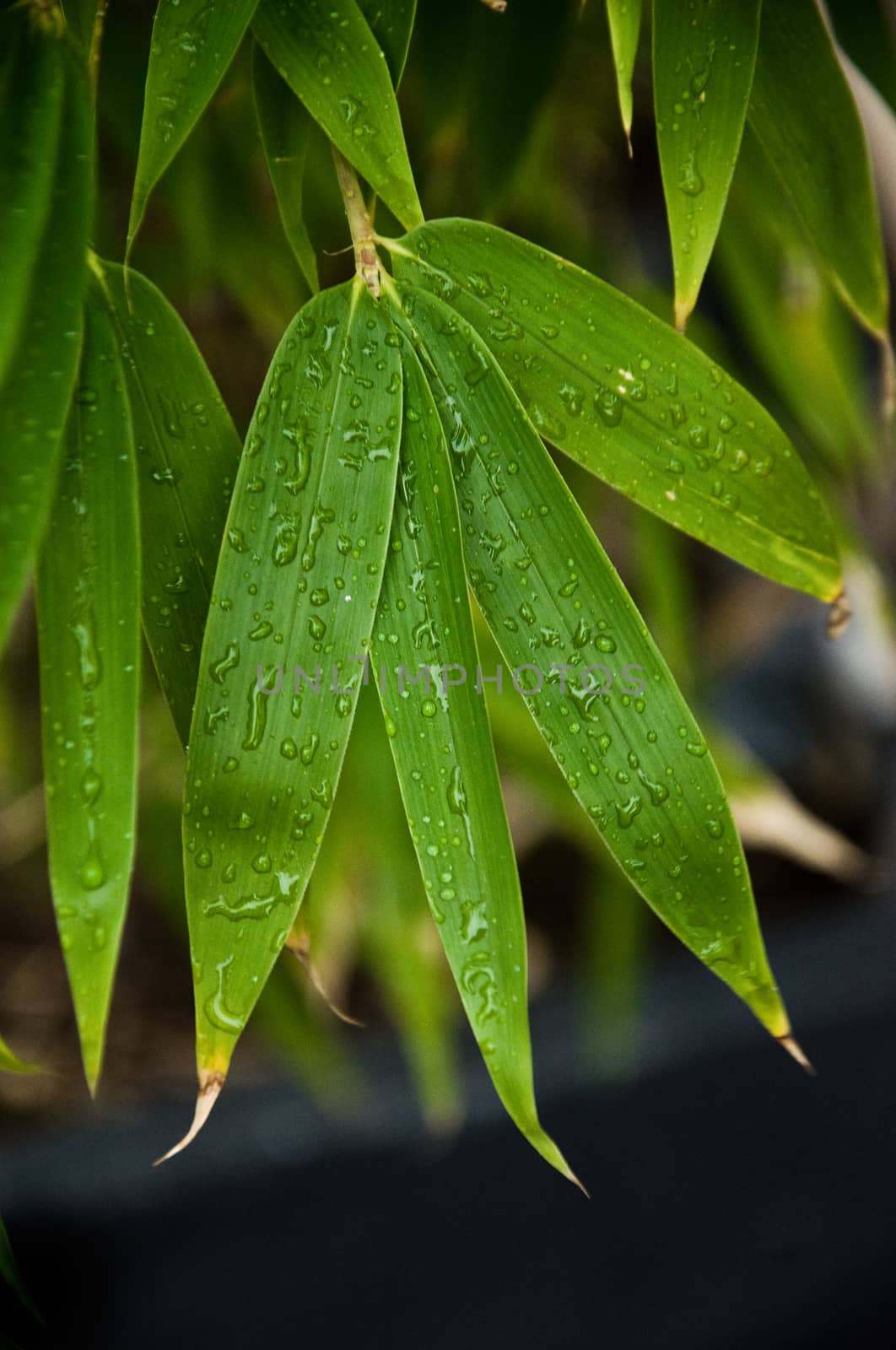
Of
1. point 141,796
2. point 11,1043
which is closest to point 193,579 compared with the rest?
point 141,796

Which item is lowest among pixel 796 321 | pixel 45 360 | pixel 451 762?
pixel 451 762

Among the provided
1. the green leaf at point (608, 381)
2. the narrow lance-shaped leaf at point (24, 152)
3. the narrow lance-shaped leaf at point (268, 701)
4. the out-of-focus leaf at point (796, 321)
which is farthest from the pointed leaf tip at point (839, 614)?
the out-of-focus leaf at point (796, 321)

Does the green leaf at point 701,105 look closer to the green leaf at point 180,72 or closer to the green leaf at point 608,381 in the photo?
the green leaf at point 608,381

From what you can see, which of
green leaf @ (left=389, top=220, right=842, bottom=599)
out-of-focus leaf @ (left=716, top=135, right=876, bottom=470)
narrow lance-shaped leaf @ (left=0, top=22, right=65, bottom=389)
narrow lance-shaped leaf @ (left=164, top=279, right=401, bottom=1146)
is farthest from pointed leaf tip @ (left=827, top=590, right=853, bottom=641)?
out-of-focus leaf @ (left=716, top=135, right=876, bottom=470)

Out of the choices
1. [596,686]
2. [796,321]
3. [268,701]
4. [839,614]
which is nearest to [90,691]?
[268,701]

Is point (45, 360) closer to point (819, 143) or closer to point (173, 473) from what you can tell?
point (173, 473)

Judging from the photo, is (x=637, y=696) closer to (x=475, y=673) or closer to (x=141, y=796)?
(x=475, y=673)
